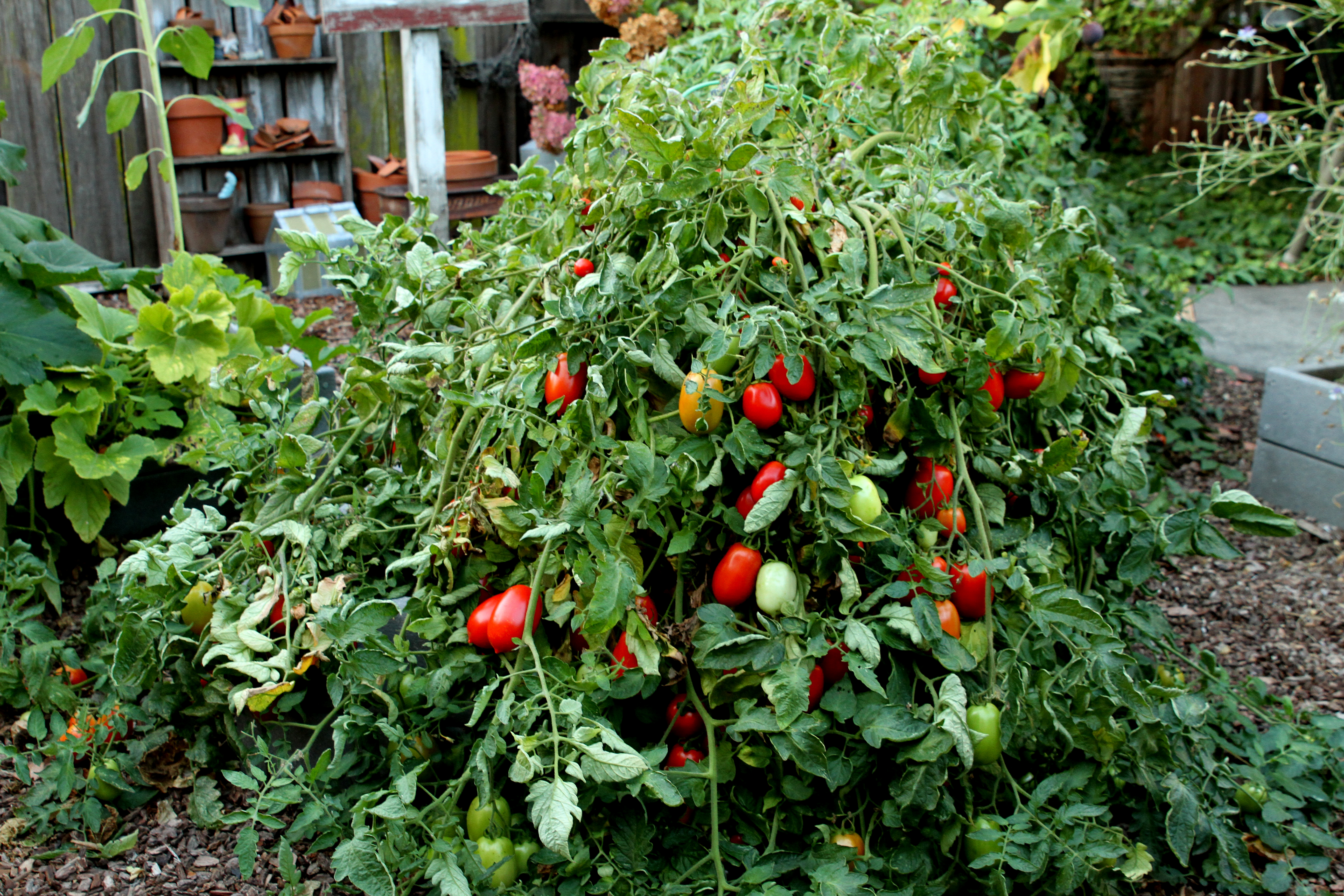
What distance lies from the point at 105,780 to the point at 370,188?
4.79 metres

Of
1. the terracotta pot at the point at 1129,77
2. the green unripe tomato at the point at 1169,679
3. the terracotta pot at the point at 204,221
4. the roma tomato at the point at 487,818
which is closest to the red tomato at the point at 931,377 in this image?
the green unripe tomato at the point at 1169,679

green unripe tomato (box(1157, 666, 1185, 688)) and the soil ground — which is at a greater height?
green unripe tomato (box(1157, 666, 1185, 688))

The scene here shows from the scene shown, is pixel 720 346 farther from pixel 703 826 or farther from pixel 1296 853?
pixel 1296 853

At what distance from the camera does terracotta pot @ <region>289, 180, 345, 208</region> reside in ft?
19.0

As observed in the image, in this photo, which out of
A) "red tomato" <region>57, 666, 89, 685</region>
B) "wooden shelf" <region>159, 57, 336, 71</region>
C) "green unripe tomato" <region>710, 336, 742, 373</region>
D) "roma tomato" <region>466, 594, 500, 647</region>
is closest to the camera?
"green unripe tomato" <region>710, 336, 742, 373</region>

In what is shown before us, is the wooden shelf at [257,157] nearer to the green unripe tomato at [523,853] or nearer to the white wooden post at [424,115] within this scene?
the white wooden post at [424,115]

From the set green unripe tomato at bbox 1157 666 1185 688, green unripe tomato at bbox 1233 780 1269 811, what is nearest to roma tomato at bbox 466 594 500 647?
green unripe tomato at bbox 1157 666 1185 688

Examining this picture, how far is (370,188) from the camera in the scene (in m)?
5.91

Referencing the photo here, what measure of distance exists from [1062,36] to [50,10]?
4.50m

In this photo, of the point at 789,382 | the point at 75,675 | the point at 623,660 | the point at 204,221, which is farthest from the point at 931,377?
the point at 204,221

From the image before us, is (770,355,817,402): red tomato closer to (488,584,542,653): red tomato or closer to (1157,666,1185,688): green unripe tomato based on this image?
(488,584,542,653): red tomato

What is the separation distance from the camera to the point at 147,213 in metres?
5.37

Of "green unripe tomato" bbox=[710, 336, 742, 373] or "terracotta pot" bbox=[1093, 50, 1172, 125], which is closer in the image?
"green unripe tomato" bbox=[710, 336, 742, 373]

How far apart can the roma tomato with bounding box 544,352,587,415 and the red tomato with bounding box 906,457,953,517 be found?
515mm
